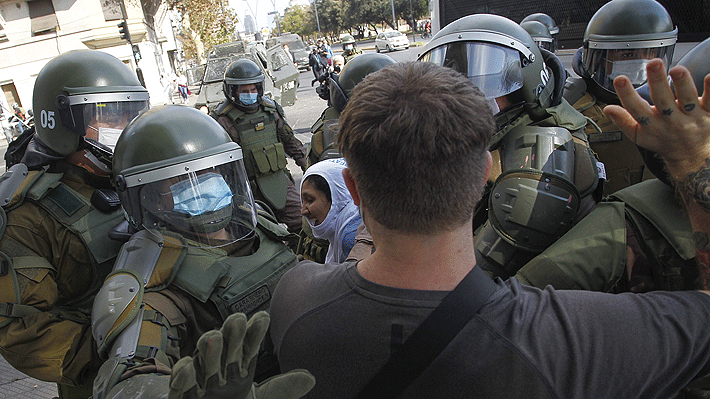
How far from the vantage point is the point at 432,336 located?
87 centimetres

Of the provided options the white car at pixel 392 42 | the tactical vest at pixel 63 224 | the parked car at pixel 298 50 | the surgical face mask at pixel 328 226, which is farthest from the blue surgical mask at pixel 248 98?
the white car at pixel 392 42

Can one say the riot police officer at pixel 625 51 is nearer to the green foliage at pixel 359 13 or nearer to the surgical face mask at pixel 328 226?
the surgical face mask at pixel 328 226

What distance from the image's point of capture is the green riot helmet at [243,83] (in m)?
5.05

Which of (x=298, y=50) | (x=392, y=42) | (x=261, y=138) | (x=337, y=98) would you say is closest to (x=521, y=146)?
(x=337, y=98)

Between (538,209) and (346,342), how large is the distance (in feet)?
2.81

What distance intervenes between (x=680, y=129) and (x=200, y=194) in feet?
5.13

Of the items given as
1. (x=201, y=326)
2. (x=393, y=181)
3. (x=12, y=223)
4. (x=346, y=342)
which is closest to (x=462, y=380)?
(x=346, y=342)

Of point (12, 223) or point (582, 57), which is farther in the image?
point (582, 57)

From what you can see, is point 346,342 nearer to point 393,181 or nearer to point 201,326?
point 393,181

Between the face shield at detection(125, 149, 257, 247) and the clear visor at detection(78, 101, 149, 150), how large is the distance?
2.40ft

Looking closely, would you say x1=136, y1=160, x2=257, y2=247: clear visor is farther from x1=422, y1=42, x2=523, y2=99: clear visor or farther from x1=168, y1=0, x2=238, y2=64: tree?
x1=168, y1=0, x2=238, y2=64: tree

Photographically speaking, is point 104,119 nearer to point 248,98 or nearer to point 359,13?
Result: point 248,98

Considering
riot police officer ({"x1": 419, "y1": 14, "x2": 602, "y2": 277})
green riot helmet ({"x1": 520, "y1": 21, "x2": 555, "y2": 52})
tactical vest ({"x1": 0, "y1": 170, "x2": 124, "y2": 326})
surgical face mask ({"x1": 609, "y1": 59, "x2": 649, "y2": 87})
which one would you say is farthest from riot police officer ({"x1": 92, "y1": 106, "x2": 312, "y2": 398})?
green riot helmet ({"x1": 520, "y1": 21, "x2": 555, "y2": 52})

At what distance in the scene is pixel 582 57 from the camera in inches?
130
